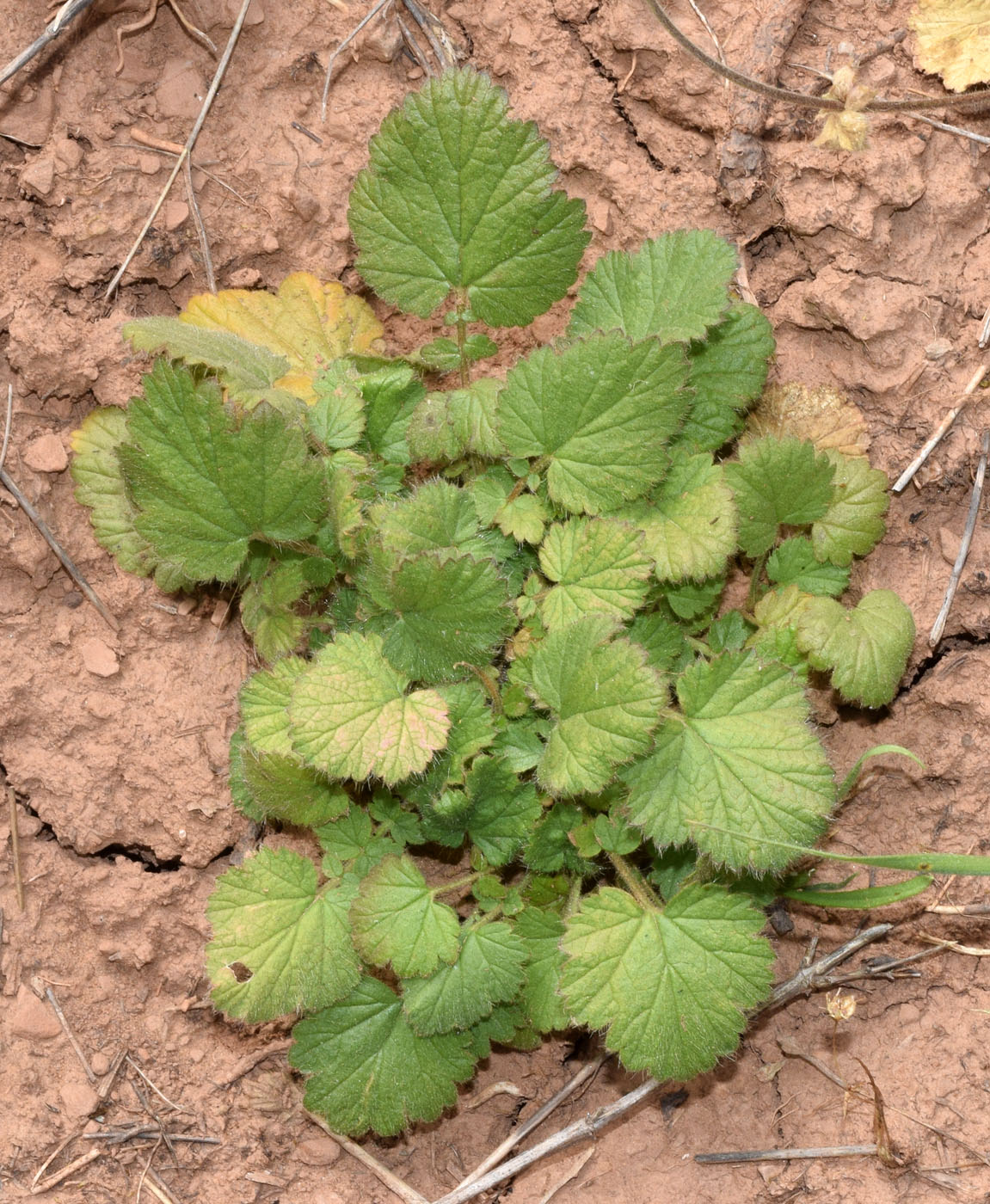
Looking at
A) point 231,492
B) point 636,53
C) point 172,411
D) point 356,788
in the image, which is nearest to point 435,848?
point 356,788

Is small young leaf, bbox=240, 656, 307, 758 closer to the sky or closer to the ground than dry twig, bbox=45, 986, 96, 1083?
closer to the sky

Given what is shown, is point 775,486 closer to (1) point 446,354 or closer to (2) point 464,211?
(1) point 446,354

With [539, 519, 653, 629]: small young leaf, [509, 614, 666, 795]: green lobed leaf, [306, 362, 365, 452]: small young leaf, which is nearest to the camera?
[509, 614, 666, 795]: green lobed leaf

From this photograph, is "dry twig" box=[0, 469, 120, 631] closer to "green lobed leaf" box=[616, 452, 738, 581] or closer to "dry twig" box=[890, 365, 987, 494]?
"green lobed leaf" box=[616, 452, 738, 581]

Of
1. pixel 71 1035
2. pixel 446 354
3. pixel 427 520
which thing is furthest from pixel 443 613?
pixel 71 1035

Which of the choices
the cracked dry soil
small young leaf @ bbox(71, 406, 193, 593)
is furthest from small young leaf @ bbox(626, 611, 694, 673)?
small young leaf @ bbox(71, 406, 193, 593)

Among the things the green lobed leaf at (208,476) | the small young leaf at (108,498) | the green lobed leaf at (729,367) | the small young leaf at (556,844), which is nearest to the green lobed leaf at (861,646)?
the green lobed leaf at (729,367)

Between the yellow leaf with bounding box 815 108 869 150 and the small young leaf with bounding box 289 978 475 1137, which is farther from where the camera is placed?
the yellow leaf with bounding box 815 108 869 150

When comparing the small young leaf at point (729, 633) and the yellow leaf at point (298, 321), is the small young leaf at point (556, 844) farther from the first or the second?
the yellow leaf at point (298, 321)
